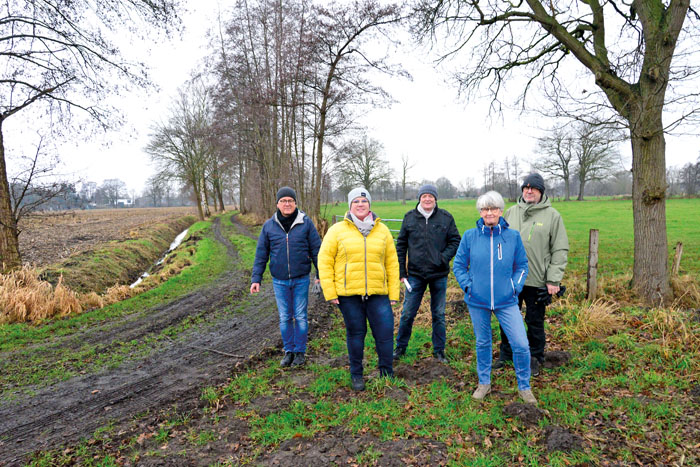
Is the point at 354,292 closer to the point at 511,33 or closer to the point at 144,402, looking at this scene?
the point at 144,402

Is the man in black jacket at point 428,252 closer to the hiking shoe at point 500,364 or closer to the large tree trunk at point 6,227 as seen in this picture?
the hiking shoe at point 500,364

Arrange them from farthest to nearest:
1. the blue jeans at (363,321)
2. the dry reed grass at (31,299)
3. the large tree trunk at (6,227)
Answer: the large tree trunk at (6,227) < the dry reed grass at (31,299) < the blue jeans at (363,321)

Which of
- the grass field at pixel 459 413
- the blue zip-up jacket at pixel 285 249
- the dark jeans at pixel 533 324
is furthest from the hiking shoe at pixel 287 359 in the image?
the dark jeans at pixel 533 324

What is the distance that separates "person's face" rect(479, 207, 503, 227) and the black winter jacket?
3.27ft

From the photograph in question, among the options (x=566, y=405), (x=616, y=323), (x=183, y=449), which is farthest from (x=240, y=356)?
(x=616, y=323)

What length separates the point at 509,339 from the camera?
11.9ft

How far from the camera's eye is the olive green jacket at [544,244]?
4.02 meters

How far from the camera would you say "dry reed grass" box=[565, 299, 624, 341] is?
5121mm

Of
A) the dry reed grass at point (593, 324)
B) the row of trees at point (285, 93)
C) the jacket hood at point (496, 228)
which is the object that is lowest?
the dry reed grass at point (593, 324)

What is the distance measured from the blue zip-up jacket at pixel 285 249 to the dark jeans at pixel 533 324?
2624 mm

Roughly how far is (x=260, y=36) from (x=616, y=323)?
69.8ft

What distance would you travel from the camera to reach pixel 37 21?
776 centimetres

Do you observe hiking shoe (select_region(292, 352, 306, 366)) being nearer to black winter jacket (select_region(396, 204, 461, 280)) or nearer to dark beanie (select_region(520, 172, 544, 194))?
black winter jacket (select_region(396, 204, 461, 280))

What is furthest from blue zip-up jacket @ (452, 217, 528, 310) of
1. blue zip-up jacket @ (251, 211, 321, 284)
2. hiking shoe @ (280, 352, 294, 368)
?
hiking shoe @ (280, 352, 294, 368)
